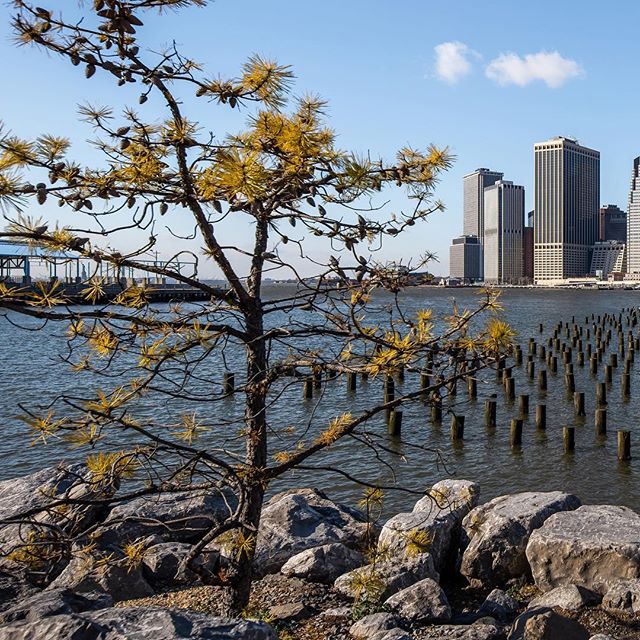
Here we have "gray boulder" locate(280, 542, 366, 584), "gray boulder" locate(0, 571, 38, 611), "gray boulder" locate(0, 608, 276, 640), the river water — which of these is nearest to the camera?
"gray boulder" locate(0, 608, 276, 640)

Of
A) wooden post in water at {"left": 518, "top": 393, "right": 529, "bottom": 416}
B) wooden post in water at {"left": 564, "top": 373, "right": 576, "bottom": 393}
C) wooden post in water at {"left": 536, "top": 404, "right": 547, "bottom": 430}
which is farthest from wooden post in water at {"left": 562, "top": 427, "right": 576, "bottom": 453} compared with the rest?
wooden post in water at {"left": 564, "top": 373, "right": 576, "bottom": 393}

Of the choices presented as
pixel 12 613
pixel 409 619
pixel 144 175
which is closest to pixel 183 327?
pixel 144 175

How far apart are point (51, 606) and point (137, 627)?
36.3 inches

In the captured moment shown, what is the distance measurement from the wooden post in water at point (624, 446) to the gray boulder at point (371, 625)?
1288cm

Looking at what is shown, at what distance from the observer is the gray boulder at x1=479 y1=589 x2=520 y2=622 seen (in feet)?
25.3

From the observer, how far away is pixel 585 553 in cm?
857

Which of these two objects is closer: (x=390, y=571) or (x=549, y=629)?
(x=549, y=629)

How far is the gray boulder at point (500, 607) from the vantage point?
25.3 ft

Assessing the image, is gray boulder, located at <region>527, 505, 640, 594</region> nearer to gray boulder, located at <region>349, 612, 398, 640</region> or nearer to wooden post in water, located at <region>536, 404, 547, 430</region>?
gray boulder, located at <region>349, 612, 398, 640</region>

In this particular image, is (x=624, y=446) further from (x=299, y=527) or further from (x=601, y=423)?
(x=299, y=527)

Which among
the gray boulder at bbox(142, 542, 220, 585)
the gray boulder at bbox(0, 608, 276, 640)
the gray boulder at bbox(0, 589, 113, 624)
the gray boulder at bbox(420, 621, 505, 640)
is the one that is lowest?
the gray boulder at bbox(142, 542, 220, 585)

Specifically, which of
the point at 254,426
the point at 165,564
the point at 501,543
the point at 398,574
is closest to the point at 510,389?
the point at 501,543

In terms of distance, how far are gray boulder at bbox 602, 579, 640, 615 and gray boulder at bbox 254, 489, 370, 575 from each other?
10.1 feet

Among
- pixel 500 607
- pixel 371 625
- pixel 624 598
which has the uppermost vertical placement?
pixel 371 625
